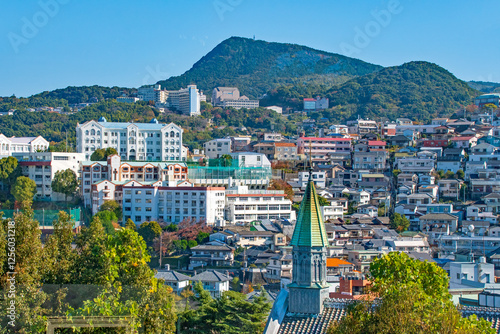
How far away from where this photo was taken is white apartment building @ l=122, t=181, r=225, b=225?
48.7 m

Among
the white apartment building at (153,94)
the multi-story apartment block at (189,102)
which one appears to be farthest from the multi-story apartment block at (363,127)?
the white apartment building at (153,94)

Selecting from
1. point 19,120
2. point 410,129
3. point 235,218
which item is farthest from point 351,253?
point 19,120

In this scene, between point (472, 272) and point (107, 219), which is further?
point (107, 219)

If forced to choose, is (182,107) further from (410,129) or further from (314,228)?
(314,228)

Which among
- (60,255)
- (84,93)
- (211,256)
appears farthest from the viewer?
(84,93)

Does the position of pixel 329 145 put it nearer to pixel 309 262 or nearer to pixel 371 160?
pixel 371 160

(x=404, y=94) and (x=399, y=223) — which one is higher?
(x=404, y=94)

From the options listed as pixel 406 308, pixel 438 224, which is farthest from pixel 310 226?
pixel 438 224

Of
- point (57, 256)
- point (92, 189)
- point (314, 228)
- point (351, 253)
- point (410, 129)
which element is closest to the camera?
point (57, 256)

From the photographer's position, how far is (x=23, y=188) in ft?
160

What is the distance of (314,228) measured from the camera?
57.0ft

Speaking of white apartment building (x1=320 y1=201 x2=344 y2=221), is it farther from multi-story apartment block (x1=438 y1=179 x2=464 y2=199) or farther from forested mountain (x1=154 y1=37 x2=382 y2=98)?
forested mountain (x1=154 y1=37 x2=382 y2=98)

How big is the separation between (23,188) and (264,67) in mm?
139641

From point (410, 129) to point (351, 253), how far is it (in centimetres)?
3917
